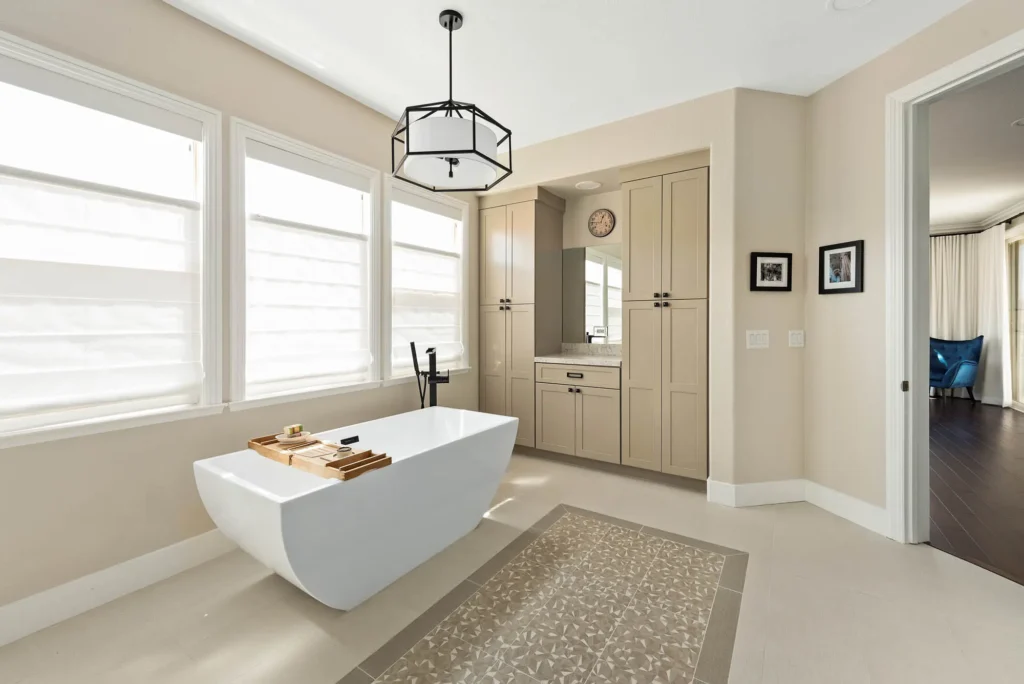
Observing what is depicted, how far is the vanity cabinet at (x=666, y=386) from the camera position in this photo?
326cm

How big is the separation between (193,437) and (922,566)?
3.87m

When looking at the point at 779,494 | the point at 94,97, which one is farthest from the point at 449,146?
the point at 779,494

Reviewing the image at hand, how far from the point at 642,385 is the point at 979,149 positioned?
377 cm

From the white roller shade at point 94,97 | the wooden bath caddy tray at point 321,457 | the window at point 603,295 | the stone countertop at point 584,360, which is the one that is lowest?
the wooden bath caddy tray at point 321,457

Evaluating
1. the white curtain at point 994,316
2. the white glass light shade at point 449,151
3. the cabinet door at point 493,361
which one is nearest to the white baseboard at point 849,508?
the cabinet door at point 493,361

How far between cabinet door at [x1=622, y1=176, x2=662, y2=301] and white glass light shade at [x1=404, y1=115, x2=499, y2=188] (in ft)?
5.67

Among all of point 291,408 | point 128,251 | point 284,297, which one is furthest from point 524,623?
point 128,251

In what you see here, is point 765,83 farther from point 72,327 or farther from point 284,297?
point 72,327

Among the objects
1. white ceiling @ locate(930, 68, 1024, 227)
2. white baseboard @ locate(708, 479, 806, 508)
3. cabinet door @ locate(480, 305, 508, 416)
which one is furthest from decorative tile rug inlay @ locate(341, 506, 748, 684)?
white ceiling @ locate(930, 68, 1024, 227)

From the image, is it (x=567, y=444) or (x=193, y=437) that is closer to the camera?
(x=193, y=437)

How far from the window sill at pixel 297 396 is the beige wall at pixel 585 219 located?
2.45 metres

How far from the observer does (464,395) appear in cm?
423

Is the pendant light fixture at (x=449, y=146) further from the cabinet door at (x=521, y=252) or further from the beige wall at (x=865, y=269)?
the beige wall at (x=865, y=269)

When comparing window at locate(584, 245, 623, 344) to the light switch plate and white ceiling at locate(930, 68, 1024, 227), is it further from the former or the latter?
white ceiling at locate(930, 68, 1024, 227)
